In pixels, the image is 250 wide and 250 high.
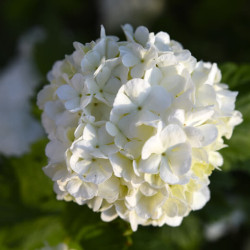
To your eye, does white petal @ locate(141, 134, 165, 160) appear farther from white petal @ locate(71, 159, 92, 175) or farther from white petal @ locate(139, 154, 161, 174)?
white petal @ locate(71, 159, 92, 175)

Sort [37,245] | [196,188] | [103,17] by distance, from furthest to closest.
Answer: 1. [103,17]
2. [37,245]
3. [196,188]

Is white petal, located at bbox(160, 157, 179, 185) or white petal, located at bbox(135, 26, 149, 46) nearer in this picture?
white petal, located at bbox(160, 157, 179, 185)

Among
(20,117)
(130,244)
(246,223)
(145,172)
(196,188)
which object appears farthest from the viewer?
(246,223)

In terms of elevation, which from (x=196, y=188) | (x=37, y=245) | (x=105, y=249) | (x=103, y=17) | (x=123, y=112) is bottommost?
(x=37, y=245)

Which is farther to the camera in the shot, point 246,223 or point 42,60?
point 246,223

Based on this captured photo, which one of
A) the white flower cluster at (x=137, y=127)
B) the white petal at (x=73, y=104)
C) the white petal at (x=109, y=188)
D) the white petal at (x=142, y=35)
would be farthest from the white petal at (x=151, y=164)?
the white petal at (x=142, y=35)

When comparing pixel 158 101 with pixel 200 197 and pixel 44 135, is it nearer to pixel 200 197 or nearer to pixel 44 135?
pixel 200 197

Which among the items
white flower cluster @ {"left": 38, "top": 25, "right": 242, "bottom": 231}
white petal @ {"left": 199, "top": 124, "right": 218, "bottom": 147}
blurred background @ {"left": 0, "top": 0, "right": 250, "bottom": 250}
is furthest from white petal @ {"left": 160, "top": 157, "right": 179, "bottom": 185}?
blurred background @ {"left": 0, "top": 0, "right": 250, "bottom": 250}

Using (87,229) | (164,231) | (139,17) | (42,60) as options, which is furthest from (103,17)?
(87,229)

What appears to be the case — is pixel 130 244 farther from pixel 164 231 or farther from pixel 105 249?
pixel 164 231
